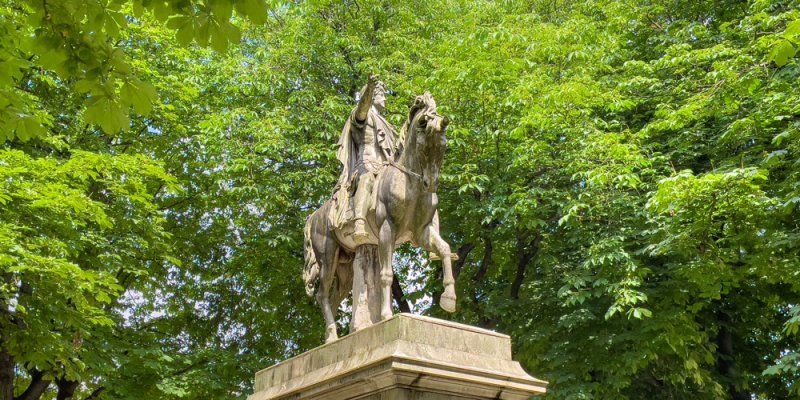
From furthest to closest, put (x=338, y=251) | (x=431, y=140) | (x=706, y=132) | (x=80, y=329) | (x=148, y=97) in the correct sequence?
(x=706, y=132) < (x=80, y=329) < (x=338, y=251) < (x=431, y=140) < (x=148, y=97)

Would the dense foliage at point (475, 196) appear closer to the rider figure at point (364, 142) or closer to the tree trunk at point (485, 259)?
the tree trunk at point (485, 259)

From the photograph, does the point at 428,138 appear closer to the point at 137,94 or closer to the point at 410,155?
the point at 410,155

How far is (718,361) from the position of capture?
14.6 m

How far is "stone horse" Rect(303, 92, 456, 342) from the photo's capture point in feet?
21.7

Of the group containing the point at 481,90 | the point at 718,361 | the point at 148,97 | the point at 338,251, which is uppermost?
the point at 481,90

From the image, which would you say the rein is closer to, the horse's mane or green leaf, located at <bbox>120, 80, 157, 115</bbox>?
the horse's mane

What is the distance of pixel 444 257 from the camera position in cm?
686

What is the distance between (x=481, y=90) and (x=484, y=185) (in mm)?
1636

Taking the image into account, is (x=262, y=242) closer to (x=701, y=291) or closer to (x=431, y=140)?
(x=701, y=291)

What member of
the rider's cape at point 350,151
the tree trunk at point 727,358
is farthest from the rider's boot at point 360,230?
the tree trunk at point 727,358

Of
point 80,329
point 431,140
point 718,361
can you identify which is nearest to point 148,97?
point 431,140

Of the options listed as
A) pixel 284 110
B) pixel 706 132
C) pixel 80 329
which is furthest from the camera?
pixel 284 110

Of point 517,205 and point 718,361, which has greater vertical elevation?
point 517,205

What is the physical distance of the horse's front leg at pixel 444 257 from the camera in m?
6.69
